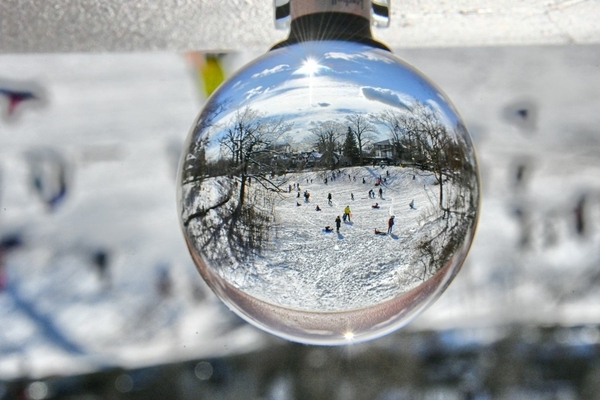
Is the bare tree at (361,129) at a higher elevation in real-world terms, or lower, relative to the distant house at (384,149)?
higher

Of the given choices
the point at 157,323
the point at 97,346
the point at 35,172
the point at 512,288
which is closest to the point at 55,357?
the point at 97,346

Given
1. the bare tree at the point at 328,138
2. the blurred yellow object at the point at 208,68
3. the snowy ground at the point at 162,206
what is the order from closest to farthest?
the bare tree at the point at 328,138
the blurred yellow object at the point at 208,68
the snowy ground at the point at 162,206

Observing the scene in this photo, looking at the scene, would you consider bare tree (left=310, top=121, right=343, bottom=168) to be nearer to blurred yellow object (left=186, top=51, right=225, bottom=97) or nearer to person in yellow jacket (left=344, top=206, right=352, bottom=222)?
person in yellow jacket (left=344, top=206, right=352, bottom=222)

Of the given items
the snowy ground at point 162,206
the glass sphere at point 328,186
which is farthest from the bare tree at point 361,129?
the snowy ground at point 162,206

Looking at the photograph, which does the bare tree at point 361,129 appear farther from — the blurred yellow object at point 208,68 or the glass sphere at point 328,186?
the blurred yellow object at point 208,68

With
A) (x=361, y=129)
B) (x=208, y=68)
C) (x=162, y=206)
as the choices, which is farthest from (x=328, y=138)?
(x=162, y=206)

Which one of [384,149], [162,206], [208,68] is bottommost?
[162,206]

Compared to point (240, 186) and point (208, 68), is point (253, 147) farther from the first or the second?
point (208, 68)
